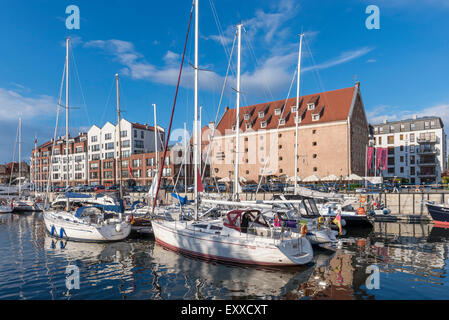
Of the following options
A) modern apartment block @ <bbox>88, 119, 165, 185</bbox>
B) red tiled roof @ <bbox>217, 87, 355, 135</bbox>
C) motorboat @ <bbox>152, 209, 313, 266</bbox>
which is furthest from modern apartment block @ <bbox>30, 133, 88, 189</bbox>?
motorboat @ <bbox>152, 209, 313, 266</bbox>

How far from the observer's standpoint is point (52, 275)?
15.1 m

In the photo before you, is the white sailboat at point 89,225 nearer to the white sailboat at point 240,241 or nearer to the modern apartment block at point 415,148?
the white sailboat at point 240,241

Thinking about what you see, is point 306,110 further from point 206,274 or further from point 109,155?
point 109,155

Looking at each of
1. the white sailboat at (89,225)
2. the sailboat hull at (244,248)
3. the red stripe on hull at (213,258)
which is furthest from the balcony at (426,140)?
the white sailboat at (89,225)

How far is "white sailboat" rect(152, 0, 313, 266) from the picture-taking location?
15.6m

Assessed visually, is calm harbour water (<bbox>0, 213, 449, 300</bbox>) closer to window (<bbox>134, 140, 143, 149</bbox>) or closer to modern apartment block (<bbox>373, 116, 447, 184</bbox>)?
window (<bbox>134, 140, 143, 149</bbox>)

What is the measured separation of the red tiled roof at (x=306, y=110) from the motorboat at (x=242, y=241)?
137 ft

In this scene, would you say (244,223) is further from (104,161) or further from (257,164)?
(104,161)

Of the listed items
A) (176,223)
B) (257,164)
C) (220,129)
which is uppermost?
(220,129)

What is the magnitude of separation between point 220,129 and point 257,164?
1395 cm

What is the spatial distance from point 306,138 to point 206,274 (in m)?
53.8

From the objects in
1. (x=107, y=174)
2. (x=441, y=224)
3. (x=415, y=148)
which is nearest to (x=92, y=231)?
(x=441, y=224)

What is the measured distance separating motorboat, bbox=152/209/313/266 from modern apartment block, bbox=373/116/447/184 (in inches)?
2912
